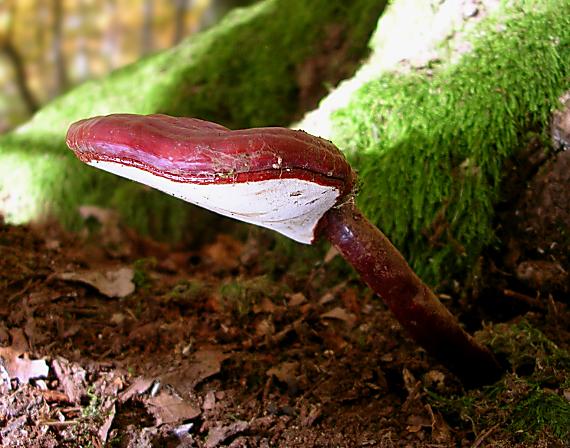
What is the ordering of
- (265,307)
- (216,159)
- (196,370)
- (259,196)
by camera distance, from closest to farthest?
(216,159)
(259,196)
(196,370)
(265,307)

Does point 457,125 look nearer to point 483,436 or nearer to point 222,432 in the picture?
point 483,436

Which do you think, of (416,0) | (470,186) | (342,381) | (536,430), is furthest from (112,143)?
(416,0)

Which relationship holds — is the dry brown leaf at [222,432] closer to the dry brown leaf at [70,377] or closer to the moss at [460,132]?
the dry brown leaf at [70,377]

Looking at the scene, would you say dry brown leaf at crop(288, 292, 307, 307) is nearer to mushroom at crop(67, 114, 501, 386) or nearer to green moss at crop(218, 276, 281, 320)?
green moss at crop(218, 276, 281, 320)

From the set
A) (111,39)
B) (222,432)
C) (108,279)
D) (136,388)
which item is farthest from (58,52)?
(222,432)

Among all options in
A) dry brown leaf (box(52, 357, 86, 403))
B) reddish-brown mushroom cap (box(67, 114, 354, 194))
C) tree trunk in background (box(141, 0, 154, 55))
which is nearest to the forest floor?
dry brown leaf (box(52, 357, 86, 403))

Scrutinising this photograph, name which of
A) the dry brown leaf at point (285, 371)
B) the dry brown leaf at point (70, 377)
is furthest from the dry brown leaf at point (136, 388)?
the dry brown leaf at point (285, 371)
